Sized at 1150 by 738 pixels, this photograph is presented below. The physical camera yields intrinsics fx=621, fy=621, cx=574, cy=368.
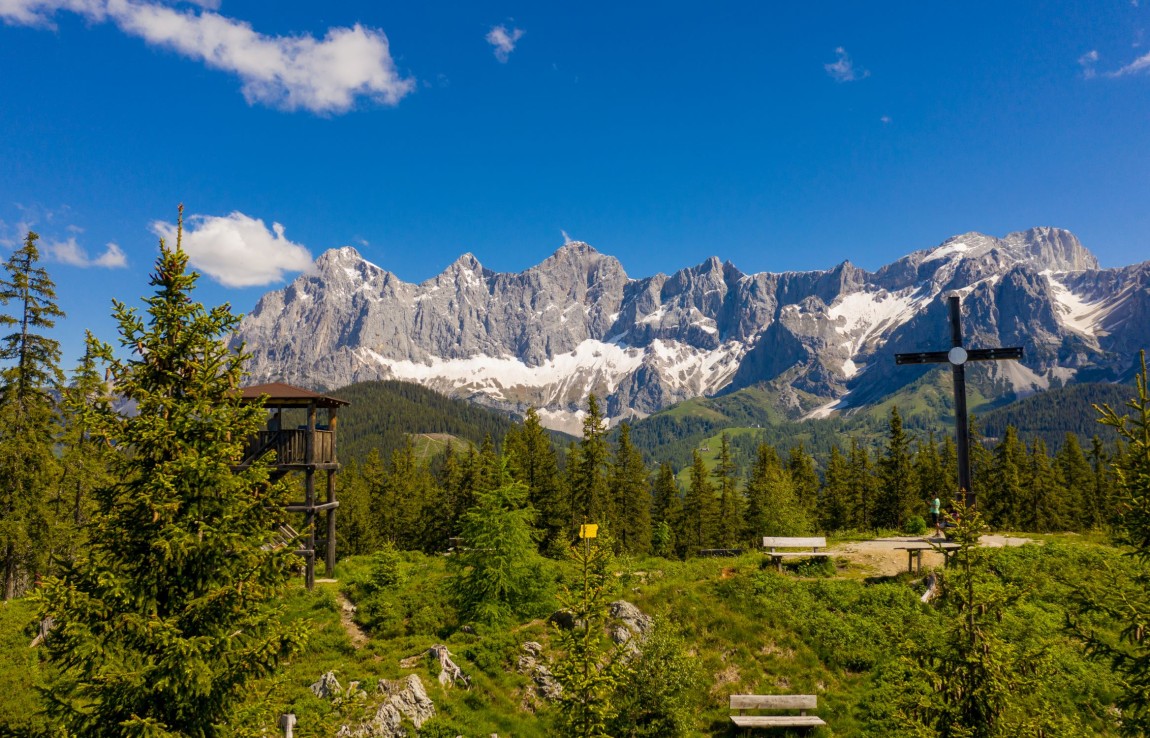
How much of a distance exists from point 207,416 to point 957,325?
94.2 feet

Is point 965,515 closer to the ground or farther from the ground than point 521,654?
farther from the ground

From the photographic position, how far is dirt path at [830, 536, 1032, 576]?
26.1 metres

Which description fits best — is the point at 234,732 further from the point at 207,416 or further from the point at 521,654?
the point at 521,654

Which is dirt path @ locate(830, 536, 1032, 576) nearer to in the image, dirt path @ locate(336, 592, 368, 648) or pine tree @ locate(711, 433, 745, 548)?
dirt path @ locate(336, 592, 368, 648)

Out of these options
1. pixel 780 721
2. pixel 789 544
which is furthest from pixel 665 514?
pixel 780 721

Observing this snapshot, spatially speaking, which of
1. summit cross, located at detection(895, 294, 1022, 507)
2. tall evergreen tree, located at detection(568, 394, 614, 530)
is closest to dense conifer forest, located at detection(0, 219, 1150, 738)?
summit cross, located at detection(895, 294, 1022, 507)

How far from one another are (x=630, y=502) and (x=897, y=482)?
87.3 feet

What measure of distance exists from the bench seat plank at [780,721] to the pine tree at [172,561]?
13702 millimetres

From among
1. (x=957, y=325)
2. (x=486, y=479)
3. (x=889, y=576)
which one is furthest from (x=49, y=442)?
(x=957, y=325)

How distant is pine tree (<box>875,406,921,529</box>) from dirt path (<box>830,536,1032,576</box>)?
3058cm

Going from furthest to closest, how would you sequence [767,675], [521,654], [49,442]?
[49,442] < [521,654] < [767,675]

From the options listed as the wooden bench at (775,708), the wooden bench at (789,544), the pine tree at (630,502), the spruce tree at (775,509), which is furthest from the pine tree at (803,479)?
the wooden bench at (775,708)

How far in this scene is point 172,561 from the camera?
971 centimetres

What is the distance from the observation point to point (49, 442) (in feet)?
117
